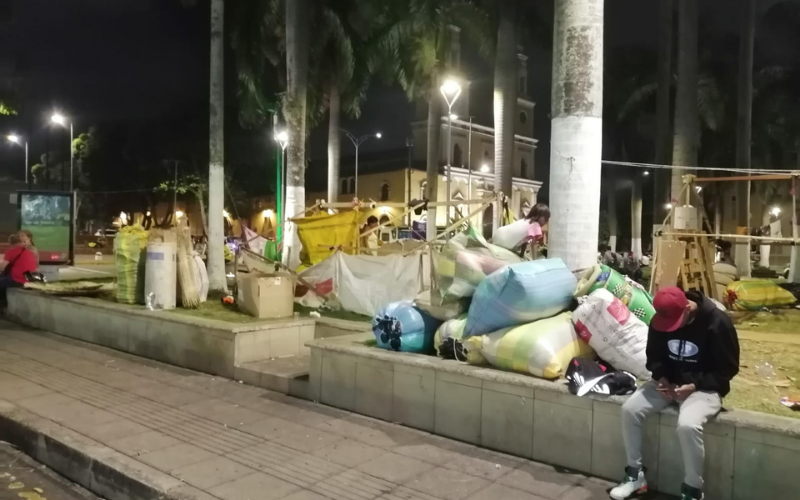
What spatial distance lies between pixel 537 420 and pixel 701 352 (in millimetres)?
1366

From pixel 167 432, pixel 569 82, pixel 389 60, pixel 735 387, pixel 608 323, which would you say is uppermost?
pixel 389 60

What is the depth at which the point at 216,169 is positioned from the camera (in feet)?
43.0

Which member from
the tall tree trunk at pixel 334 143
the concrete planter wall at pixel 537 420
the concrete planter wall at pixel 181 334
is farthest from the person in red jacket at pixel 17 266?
the tall tree trunk at pixel 334 143

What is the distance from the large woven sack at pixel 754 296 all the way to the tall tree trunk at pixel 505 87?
830cm

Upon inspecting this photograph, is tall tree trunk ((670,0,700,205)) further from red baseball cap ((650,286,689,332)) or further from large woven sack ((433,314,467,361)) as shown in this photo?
red baseball cap ((650,286,689,332))

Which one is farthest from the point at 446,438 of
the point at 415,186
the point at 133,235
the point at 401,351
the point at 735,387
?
the point at 415,186

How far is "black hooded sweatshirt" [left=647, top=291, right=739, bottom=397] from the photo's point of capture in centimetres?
423

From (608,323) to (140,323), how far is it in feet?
22.2

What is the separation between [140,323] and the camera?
9203 millimetres

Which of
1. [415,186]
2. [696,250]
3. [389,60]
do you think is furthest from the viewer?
[415,186]

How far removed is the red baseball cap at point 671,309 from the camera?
4234 millimetres

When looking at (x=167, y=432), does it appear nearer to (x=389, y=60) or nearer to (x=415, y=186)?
(x=389, y=60)

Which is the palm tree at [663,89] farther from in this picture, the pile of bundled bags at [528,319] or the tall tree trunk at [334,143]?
the pile of bundled bags at [528,319]

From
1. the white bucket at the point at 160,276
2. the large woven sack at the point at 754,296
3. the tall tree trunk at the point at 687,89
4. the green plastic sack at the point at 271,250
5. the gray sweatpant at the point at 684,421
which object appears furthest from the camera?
the tall tree trunk at the point at 687,89
